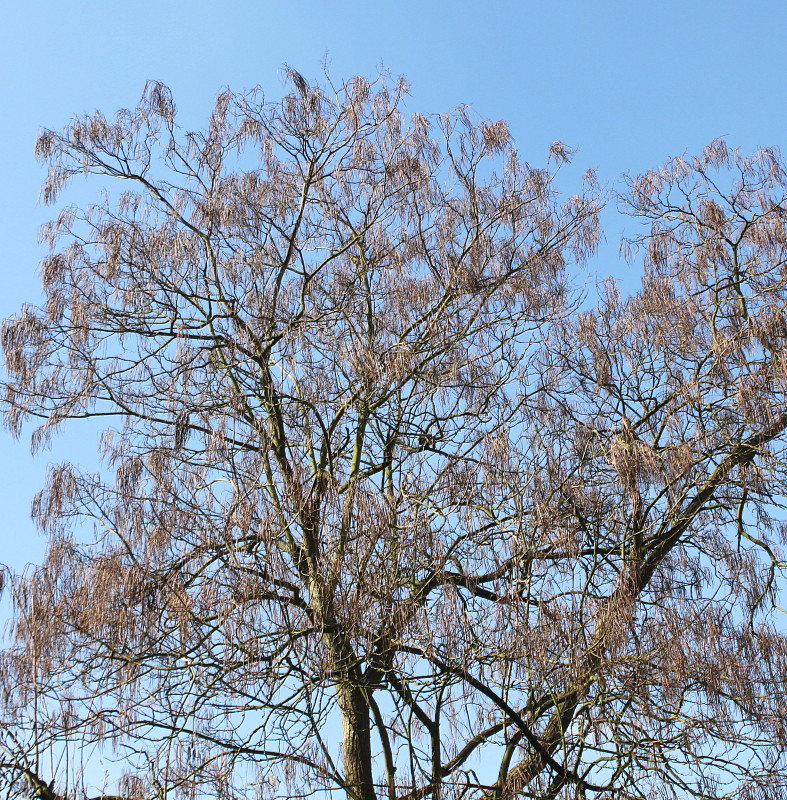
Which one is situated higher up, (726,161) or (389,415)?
(726,161)

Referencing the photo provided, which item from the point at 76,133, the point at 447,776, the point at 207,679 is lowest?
the point at 447,776

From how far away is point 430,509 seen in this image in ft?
16.1

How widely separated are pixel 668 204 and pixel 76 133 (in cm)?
365

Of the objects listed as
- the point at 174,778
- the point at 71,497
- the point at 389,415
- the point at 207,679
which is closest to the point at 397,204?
the point at 389,415

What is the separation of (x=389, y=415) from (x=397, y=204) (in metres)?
1.38

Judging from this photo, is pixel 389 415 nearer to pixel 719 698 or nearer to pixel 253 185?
pixel 253 185

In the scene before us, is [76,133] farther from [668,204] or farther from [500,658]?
[500,658]

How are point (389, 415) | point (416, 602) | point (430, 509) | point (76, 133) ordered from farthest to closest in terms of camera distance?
point (76, 133)
point (389, 415)
point (430, 509)
point (416, 602)

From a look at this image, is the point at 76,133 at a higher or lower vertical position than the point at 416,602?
higher

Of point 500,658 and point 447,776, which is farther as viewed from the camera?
point 447,776

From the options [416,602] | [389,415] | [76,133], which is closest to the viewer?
[416,602]

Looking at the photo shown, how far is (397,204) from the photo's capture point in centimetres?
629

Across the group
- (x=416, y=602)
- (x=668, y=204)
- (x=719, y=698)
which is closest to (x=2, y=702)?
(x=416, y=602)

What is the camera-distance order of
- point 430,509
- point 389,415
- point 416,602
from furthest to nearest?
1. point 389,415
2. point 430,509
3. point 416,602
